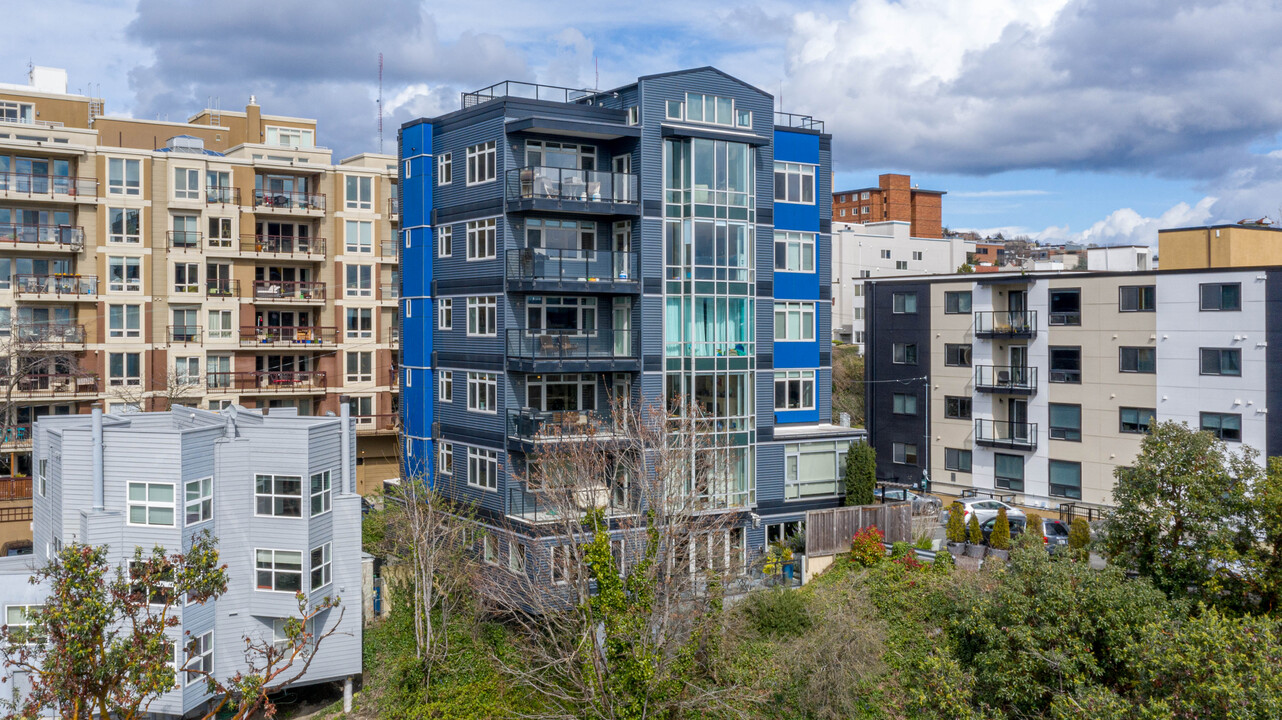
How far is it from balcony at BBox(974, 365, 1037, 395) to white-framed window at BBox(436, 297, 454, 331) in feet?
84.8

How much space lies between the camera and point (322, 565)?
33750mm

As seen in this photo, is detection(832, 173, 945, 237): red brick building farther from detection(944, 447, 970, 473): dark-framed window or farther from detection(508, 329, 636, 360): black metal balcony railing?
detection(508, 329, 636, 360): black metal balcony railing

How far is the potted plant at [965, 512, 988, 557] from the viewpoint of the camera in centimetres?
4103

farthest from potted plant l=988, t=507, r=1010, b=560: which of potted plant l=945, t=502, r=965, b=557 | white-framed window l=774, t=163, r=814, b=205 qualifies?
white-framed window l=774, t=163, r=814, b=205

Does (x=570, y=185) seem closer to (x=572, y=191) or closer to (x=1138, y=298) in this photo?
(x=572, y=191)

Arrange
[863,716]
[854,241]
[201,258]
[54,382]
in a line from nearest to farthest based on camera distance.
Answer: [863,716] < [54,382] < [201,258] < [854,241]

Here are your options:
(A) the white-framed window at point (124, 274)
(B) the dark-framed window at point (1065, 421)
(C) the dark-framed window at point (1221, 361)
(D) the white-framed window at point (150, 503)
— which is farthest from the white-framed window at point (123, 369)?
(C) the dark-framed window at point (1221, 361)

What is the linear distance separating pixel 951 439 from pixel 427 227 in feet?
90.9

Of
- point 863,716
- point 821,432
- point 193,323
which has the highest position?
point 193,323

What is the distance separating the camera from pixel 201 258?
5309 cm

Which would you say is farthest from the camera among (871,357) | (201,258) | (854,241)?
(854,241)

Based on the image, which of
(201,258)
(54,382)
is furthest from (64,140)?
(54,382)

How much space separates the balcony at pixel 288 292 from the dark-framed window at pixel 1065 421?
3687 centimetres

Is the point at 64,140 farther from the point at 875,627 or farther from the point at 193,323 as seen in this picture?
the point at 875,627
